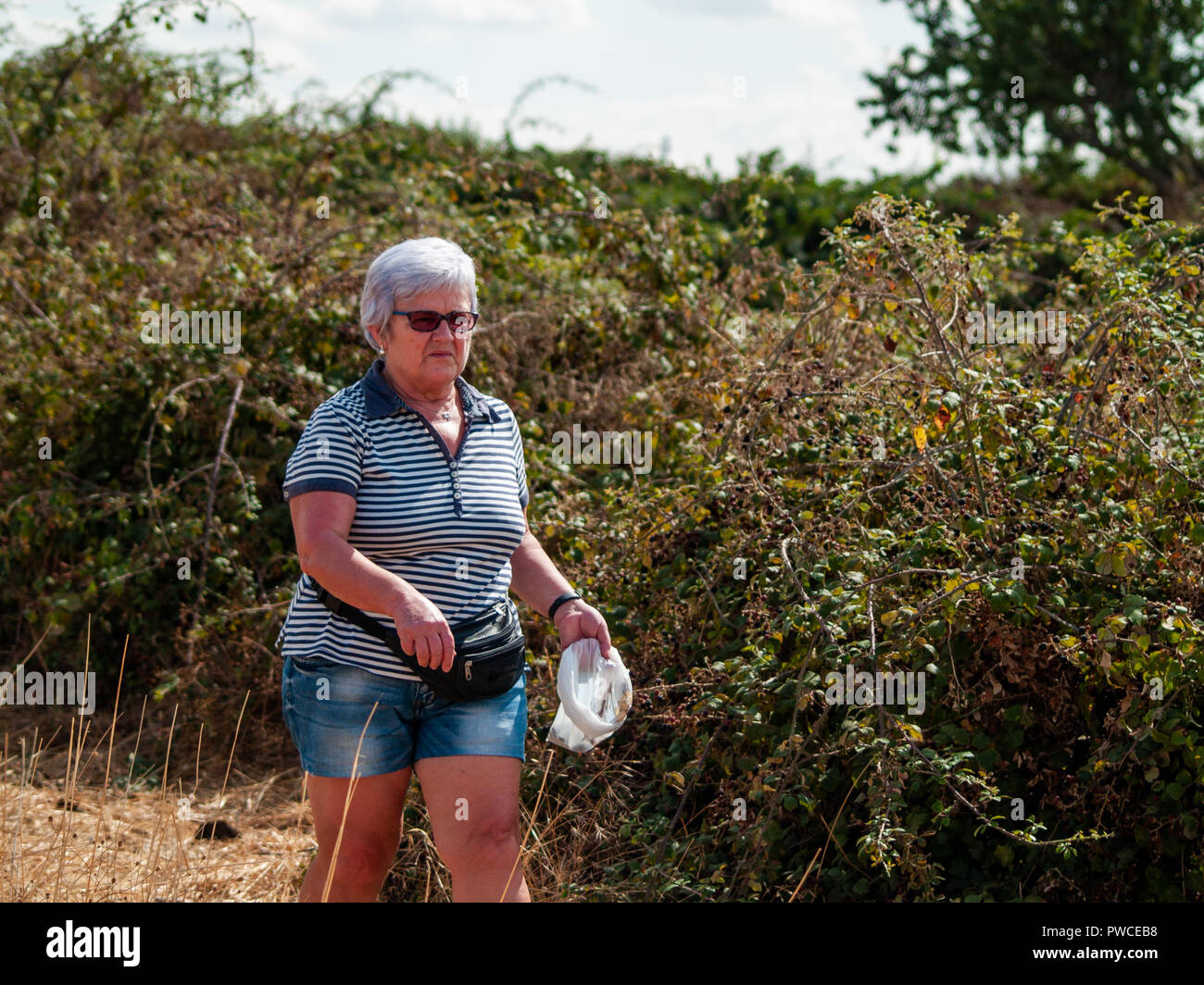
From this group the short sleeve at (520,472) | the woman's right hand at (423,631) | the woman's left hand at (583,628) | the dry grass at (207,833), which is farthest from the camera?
the dry grass at (207,833)

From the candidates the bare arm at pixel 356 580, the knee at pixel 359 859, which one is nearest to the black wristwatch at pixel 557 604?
the bare arm at pixel 356 580

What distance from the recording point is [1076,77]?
1552 centimetres

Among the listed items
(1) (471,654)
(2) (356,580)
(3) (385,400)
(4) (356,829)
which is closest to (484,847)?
(4) (356,829)

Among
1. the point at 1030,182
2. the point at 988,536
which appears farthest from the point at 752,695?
the point at 1030,182

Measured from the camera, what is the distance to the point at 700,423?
5.09 m

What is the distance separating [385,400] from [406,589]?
47 cm

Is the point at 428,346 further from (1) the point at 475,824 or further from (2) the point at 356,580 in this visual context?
(1) the point at 475,824

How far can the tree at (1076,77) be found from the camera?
589 inches

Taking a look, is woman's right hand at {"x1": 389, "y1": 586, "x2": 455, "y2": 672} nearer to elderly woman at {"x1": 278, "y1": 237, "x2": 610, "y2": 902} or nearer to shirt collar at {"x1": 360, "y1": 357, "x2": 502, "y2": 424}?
elderly woman at {"x1": 278, "y1": 237, "x2": 610, "y2": 902}

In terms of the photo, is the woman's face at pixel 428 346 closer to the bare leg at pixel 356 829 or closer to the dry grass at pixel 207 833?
the bare leg at pixel 356 829
